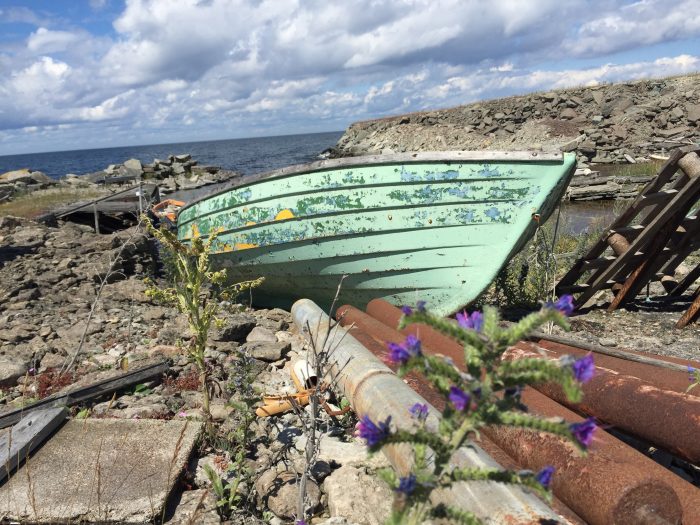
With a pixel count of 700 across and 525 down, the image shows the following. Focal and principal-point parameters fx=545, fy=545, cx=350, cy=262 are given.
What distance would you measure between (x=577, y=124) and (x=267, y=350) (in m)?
32.7

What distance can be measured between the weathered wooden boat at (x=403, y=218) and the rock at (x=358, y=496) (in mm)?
3007

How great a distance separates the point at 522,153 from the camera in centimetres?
527

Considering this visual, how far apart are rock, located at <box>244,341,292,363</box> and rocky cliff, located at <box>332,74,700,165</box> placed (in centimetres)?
2365

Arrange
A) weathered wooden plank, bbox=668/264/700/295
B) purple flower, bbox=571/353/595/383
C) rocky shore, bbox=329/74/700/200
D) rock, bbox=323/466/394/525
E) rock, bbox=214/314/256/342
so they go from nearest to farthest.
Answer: purple flower, bbox=571/353/595/383 → rock, bbox=323/466/394/525 → rock, bbox=214/314/256/342 → weathered wooden plank, bbox=668/264/700/295 → rocky shore, bbox=329/74/700/200

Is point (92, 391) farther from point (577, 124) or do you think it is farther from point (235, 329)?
point (577, 124)

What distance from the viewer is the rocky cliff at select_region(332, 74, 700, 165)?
90.6ft

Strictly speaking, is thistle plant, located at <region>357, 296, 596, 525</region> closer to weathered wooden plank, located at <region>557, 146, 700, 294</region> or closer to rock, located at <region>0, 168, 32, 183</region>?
weathered wooden plank, located at <region>557, 146, 700, 294</region>

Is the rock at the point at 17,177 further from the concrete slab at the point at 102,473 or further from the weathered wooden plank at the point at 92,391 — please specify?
the concrete slab at the point at 102,473

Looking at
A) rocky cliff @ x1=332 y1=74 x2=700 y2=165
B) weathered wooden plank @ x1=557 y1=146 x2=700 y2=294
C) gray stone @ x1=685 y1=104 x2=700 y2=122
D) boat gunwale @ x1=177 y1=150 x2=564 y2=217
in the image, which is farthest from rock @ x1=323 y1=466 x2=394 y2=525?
gray stone @ x1=685 y1=104 x2=700 y2=122

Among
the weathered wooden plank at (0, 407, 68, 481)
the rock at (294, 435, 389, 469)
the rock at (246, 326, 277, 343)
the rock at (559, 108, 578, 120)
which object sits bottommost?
the rock at (246, 326, 277, 343)

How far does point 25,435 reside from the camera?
320cm

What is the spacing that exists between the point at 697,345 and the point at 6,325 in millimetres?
7118

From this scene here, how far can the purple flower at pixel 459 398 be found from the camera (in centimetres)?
127

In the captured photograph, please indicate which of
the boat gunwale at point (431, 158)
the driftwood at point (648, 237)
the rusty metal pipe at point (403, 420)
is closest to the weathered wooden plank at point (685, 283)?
the driftwood at point (648, 237)
